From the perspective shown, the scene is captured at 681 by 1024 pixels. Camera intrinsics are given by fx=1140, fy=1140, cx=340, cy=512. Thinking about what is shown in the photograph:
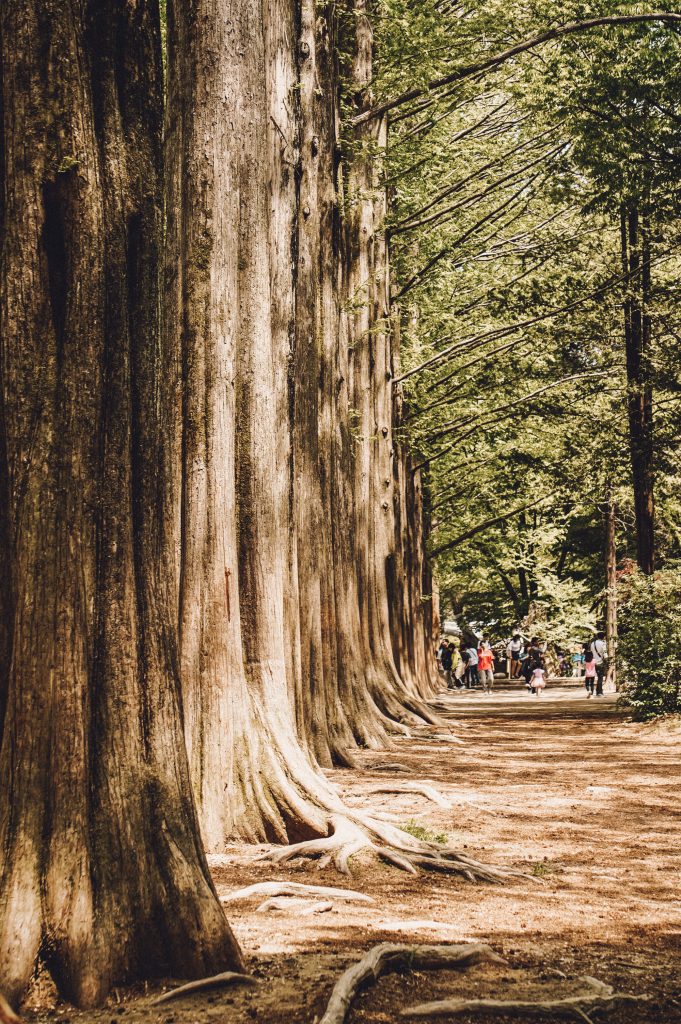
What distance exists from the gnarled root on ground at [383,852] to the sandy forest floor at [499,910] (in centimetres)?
9

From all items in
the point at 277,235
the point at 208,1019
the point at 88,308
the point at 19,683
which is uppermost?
the point at 277,235

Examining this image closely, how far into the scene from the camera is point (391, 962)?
4605 mm

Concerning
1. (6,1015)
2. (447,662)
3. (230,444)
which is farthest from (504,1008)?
(447,662)

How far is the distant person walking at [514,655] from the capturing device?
49.3 meters

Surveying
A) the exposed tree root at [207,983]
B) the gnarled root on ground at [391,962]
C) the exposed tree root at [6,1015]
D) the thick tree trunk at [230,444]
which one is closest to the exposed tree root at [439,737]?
the thick tree trunk at [230,444]

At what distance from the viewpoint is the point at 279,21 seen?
10.5 meters

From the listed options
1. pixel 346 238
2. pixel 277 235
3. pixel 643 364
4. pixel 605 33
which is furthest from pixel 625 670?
pixel 277 235

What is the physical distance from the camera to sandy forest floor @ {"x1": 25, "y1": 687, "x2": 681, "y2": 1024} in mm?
4246

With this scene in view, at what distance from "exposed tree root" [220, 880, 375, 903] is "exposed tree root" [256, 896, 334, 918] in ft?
0.21

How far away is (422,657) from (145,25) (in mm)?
27562

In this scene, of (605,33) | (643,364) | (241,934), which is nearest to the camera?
(241,934)

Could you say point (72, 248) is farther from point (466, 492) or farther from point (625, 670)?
point (466, 492)

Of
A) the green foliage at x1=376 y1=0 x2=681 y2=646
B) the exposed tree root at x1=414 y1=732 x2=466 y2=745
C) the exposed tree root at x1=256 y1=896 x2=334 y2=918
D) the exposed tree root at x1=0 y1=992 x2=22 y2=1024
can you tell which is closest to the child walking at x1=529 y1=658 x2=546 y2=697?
the green foliage at x1=376 y1=0 x2=681 y2=646

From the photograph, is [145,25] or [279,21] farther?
[279,21]
